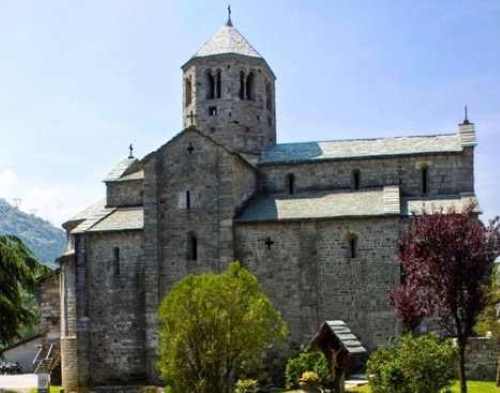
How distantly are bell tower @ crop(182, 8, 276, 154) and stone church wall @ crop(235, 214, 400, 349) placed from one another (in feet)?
27.3

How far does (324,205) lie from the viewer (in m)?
38.5

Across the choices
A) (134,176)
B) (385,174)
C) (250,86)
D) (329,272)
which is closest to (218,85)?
(250,86)

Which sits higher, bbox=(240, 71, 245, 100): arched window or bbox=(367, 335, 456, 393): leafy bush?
bbox=(240, 71, 245, 100): arched window

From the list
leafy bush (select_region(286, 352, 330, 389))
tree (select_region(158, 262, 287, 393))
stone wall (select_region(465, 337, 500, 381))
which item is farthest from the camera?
stone wall (select_region(465, 337, 500, 381))

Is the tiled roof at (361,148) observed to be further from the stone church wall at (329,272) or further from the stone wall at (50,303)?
the stone wall at (50,303)

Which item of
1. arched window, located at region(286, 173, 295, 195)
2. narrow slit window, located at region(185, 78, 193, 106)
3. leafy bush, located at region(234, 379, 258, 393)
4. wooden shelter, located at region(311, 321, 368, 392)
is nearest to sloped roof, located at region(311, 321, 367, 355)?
wooden shelter, located at region(311, 321, 368, 392)

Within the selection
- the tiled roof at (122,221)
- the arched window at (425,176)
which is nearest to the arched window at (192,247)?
the tiled roof at (122,221)

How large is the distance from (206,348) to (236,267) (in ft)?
11.2

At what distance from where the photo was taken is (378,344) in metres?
35.9

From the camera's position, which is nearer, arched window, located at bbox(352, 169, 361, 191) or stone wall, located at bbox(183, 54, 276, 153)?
arched window, located at bbox(352, 169, 361, 191)

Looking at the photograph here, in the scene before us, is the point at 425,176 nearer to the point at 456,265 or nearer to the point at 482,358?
the point at 482,358

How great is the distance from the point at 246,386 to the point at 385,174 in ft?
46.1

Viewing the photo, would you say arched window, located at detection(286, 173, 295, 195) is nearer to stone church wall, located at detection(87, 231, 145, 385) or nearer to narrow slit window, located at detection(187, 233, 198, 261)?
narrow slit window, located at detection(187, 233, 198, 261)

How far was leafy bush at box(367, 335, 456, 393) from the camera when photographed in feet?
81.6
